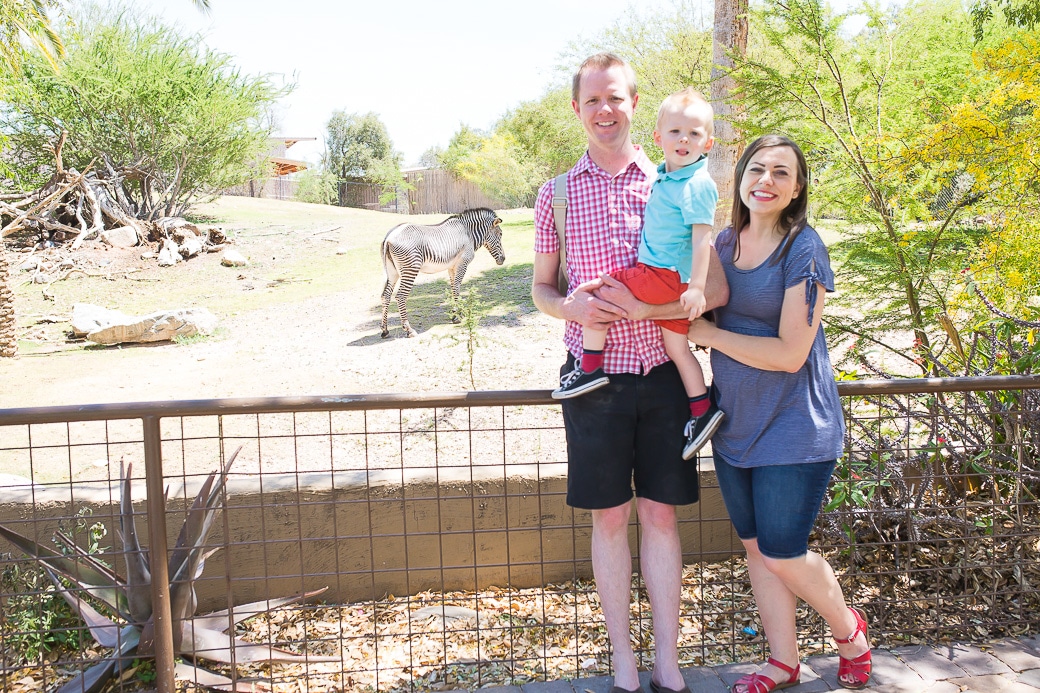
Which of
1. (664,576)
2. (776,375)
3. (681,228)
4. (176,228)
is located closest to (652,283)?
(681,228)

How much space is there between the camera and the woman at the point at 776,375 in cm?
255

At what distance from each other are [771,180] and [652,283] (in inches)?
19.2

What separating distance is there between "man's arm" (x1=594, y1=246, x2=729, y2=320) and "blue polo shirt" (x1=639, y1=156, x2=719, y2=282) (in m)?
0.10

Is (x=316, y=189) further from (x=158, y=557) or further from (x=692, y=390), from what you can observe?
(x=692, y=390)

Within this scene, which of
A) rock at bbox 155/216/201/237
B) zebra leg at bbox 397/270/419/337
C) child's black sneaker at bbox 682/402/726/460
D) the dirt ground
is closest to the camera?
child's black sneaker at bbox 682/402/726/460

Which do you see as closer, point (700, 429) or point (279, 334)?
point (700, 429)

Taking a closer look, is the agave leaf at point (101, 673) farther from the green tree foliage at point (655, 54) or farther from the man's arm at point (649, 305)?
the green tree foliage at point (655, 54)

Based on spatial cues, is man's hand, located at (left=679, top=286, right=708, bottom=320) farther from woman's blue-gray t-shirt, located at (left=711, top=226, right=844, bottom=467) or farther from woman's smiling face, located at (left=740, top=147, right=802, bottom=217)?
woman's smiling face, located at (left=740, top=147, right=802, bottom=217)

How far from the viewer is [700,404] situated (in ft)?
8.65

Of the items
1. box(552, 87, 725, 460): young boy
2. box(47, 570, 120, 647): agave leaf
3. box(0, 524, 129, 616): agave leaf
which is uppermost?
box(552, 87, 725, 460): young boy

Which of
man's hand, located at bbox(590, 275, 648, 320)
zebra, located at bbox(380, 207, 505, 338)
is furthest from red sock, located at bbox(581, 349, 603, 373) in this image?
zebra, located at bbox(380, 207, 505, 338)

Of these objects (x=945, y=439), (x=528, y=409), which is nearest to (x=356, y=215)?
(x=528, y=409)

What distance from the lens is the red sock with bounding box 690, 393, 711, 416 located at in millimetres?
2637

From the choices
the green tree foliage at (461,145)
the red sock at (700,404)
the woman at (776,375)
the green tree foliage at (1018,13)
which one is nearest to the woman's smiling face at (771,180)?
the woman at (776,375)
